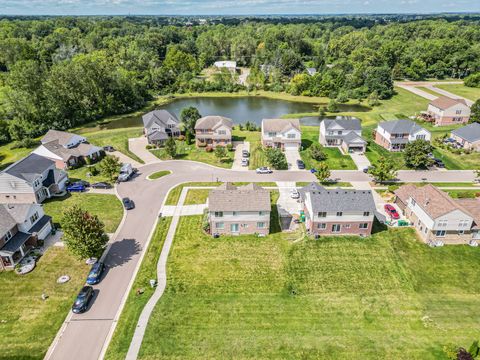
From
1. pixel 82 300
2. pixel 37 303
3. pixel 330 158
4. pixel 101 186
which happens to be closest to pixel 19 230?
pixel 37 303

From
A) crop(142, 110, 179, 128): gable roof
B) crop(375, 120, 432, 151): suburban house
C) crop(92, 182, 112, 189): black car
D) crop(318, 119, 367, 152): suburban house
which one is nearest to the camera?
crop(92, 182, 112, 189): black car

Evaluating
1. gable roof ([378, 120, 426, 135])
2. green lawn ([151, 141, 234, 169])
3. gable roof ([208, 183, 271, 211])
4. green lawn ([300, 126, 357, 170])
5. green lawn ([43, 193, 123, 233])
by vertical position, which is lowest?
green lawn ([300, 126, 357, 170])

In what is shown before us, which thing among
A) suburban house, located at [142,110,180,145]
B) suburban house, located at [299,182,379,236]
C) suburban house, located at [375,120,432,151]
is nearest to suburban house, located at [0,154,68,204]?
suburban house, located at [142,110,180,145]

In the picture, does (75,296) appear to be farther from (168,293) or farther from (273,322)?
(273,322)

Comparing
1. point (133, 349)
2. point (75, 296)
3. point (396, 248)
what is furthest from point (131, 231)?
point (396, 248)

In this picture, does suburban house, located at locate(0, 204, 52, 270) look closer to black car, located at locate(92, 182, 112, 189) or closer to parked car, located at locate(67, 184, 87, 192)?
parked car, located at locate(67, 184, 87, 192)

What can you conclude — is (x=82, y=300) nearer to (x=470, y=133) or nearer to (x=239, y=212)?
(x=239, y=212)
